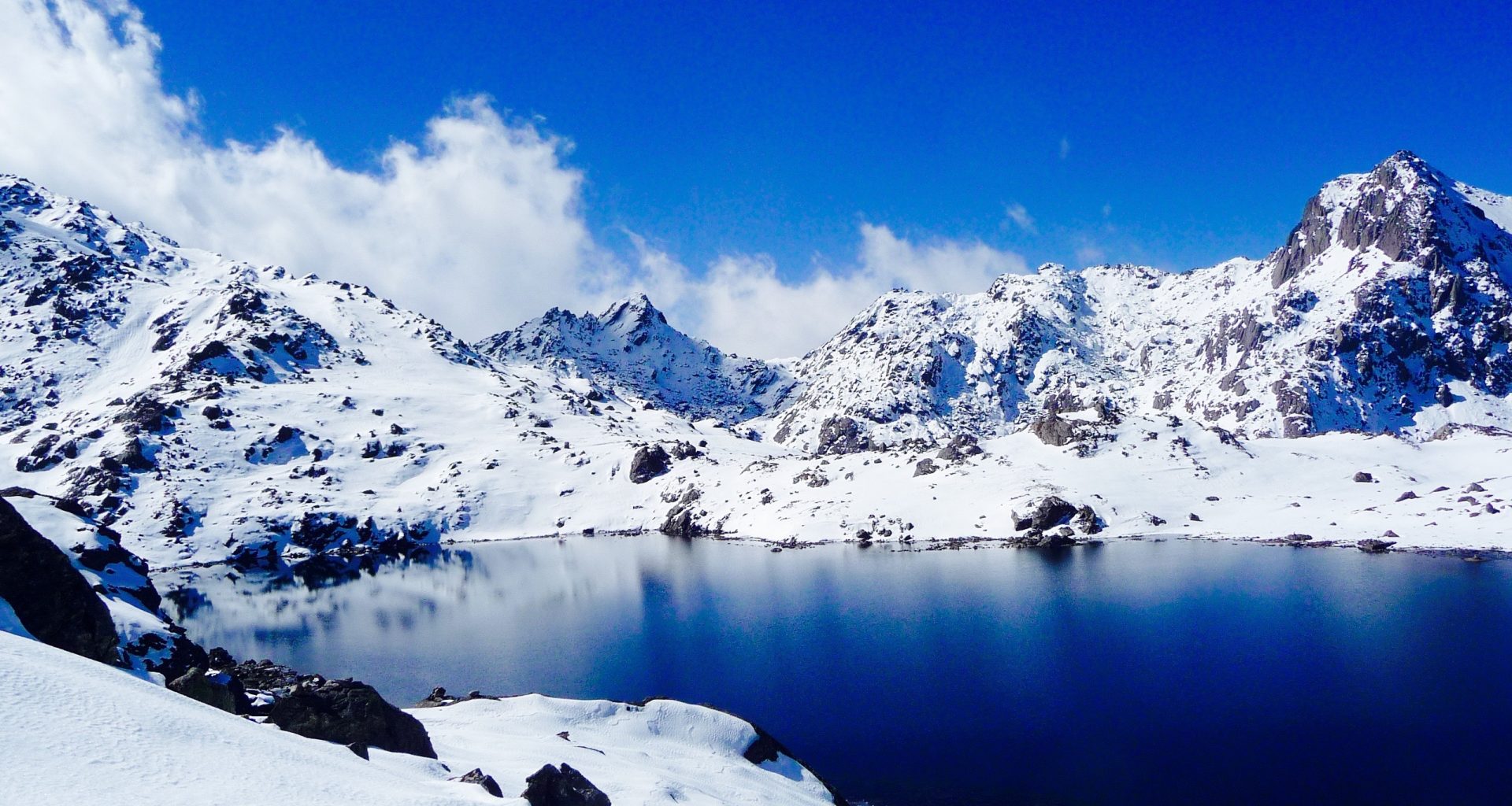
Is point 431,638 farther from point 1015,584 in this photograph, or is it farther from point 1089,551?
point 1089,551

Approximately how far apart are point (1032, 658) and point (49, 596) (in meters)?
58.5

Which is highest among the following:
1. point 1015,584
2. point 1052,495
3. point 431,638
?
point 1052,495

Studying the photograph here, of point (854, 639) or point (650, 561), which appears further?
point (650, 561)

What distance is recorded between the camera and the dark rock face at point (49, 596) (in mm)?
29938

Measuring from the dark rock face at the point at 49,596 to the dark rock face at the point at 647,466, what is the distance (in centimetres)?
16098

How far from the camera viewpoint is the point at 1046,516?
130m

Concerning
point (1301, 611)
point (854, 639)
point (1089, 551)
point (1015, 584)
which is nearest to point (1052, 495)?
point (1089, 551)

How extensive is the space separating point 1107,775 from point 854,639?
30.7 m

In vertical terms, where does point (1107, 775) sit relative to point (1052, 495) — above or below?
below

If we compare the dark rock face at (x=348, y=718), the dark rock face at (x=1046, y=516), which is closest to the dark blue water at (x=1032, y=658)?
the dark rock face at (x=1046, y=516)

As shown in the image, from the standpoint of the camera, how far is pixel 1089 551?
371ft

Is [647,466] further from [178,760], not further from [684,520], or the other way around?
[178,760]

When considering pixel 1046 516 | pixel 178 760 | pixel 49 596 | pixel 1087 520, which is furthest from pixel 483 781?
pixel 1087 520

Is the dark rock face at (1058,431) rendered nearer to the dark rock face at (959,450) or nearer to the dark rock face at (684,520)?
the dark rock face at (959,450)
